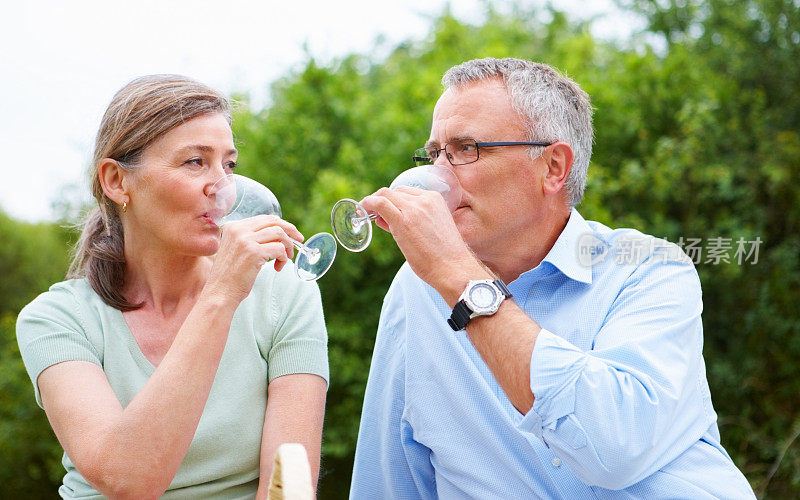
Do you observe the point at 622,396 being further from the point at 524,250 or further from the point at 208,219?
the point at 208,219

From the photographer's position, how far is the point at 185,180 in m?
2.39

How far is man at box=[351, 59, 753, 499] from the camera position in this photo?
1.96 meters

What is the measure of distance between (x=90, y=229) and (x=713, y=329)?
16.4ft

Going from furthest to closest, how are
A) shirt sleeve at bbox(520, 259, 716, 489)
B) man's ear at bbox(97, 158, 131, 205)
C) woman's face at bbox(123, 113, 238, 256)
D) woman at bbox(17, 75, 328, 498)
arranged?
man's ear at bbox(97, 158, 131, 205)
woman's face at bbox(123, 113, 238, 256)
woman at bbox(17, 75, 328, 498)
shirt sleeve at bbox(520, 259, 716, 489)

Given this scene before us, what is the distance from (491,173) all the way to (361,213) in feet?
1.58

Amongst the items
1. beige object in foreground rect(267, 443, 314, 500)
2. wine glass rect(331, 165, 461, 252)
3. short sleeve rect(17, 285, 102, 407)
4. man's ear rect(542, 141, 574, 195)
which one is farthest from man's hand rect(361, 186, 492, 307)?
short sleeve rect(17, 285, 102, 407)

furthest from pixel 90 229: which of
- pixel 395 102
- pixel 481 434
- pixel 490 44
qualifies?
pixel 490 44

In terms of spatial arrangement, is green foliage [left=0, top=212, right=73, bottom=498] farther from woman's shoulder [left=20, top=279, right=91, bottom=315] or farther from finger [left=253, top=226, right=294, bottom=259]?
finger [left=253, top=226, right=294, bottom=259]

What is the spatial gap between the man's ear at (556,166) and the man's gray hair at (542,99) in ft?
0.11

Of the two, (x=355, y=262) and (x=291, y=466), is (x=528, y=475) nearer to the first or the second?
(x=291, y=466)

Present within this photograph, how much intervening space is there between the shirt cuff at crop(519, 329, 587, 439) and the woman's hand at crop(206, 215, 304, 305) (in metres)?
0.73

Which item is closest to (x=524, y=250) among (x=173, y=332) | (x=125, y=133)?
(x=173, y=332)

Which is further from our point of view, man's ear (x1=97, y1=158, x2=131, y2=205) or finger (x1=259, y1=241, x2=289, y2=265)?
man's ear (x1=97, y1=158, x2=131, y2=205)

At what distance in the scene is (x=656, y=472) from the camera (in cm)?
218
